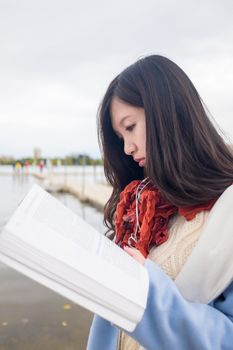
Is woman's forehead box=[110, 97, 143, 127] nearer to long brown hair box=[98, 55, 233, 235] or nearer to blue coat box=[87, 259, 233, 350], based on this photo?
long brown hair box=[98, 55, 233, 235]

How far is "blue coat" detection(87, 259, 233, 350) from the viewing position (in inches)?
27.3

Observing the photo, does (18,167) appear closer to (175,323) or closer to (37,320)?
(37,320)

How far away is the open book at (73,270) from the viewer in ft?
1.93

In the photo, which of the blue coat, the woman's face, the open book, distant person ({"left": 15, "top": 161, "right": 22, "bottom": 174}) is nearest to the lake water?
the woman's face

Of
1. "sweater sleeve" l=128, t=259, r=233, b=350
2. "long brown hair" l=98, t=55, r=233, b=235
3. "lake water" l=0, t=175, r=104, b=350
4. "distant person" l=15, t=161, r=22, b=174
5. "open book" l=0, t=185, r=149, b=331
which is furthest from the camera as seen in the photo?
"distant person" l=15, t=161, r=22, b=174

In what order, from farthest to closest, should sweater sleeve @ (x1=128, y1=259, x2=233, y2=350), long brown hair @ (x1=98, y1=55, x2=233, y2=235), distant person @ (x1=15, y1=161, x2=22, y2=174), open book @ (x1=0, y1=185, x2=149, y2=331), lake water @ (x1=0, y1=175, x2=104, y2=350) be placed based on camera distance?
distant person @ (x1=15, y1=161, x2=22, y2=174) < lake water @ (x1=0, y1=175, x2=104, y2=350) < long brown hair @ (x1=98, y1=55, x2=233, y2=235) < sweater sleeve @ (x1=128, y1=259, x2=233, y2=350) < open book @ (x1=0, y1=185, x2=149, y2=331)

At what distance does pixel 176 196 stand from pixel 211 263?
0.75 ft

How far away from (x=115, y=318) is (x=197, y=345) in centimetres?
25

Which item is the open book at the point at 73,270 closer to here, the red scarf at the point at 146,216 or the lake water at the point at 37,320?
the red scarf at the point at 146,216

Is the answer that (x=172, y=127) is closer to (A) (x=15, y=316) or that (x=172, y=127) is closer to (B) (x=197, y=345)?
(B) (x=197, y=345)

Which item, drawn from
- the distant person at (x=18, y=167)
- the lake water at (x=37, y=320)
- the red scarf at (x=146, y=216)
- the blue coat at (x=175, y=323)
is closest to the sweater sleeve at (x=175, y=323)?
the blue coat at (x=175, y=323)

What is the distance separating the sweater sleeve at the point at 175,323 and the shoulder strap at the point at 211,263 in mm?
74

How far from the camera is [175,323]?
2.37 ft

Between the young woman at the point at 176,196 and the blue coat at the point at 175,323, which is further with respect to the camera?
the young woman at the point at 176,196
